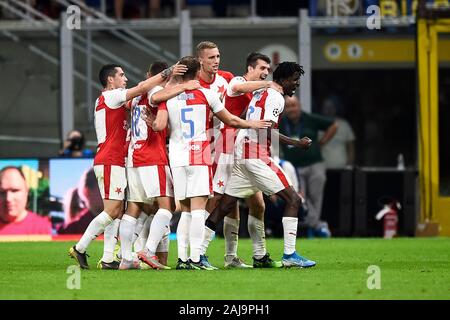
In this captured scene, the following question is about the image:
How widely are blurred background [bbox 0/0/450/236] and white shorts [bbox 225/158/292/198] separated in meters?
7.54

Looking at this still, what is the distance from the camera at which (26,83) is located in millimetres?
26062

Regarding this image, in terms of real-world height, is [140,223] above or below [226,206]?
below

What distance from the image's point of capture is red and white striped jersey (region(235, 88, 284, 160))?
14289mm

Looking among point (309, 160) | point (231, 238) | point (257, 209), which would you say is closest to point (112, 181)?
point (231, 238)

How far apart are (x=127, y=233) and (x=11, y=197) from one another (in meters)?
7.22

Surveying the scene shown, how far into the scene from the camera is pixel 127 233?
14312mm

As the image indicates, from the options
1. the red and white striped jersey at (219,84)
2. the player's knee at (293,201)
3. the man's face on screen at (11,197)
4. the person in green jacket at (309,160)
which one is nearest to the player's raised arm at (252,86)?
the red and white striped jersey at (219,84)

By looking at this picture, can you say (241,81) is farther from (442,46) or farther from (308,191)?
(442,46)

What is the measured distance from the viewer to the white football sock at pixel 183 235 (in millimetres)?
14297

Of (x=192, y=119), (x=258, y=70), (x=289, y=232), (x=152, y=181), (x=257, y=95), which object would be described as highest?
(x=258, y=70)
